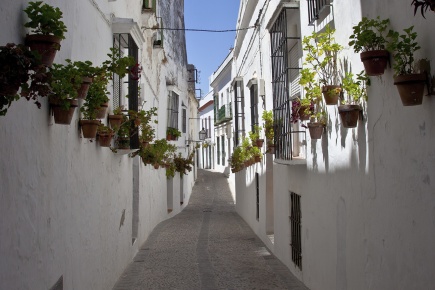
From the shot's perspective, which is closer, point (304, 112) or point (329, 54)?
point (329, 54)

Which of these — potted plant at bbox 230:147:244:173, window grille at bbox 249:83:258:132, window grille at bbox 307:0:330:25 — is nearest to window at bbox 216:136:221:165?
potted plant at bbox 230:147:244:173

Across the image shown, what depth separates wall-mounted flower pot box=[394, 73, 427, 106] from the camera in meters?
3.23

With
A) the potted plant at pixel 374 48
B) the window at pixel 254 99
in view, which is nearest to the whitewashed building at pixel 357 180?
the potted plant at pixel 374 48

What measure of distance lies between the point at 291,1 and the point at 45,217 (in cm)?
499

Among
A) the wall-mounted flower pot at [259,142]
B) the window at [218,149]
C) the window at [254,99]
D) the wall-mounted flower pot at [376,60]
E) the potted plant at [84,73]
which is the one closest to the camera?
the wall-mounted flower pot at [376,60]

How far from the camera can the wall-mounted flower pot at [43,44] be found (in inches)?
133

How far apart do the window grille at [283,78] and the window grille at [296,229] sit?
2.21ft

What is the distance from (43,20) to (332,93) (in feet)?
9.14

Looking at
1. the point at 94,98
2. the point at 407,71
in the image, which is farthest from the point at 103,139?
the point at 407,71

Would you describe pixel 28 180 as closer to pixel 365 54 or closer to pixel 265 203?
pixel 365 54

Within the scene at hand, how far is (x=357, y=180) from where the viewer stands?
478cm

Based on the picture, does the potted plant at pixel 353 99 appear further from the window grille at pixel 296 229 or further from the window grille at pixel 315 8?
the window grille at pixel 296 229

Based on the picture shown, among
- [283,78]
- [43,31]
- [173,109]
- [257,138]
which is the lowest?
[257,138]

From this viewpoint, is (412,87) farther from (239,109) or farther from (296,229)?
(239,109)
